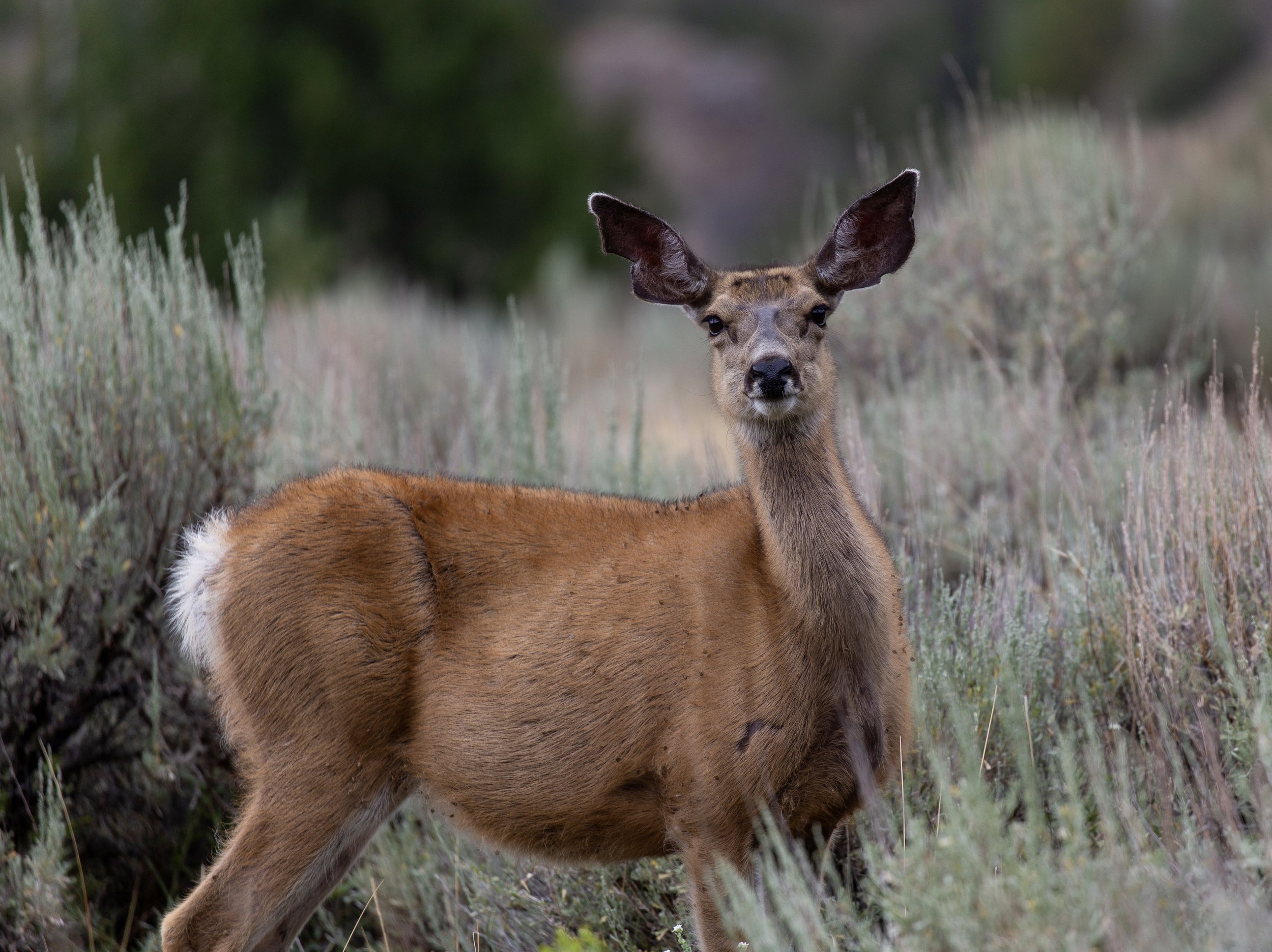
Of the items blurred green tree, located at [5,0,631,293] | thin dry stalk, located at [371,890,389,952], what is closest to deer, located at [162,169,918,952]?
thin dry stalk, located at [371,890,389,952]

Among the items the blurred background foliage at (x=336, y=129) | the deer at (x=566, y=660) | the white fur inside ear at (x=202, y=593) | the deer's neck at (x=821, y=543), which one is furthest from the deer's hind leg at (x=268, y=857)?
the blurred background foliage at (x=336, y=129)

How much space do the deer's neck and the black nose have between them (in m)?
0.18

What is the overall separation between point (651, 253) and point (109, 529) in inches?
85.2

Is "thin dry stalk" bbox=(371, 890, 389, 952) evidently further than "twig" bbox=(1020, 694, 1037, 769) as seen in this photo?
Yes

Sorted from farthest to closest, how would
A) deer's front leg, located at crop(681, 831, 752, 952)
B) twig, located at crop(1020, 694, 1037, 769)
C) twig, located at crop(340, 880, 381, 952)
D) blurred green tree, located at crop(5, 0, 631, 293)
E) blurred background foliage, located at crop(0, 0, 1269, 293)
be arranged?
1. blurred green tree, located at crop(5, 0, 631, 293)
2. blurred background foliage, located at crop(0, 0, 1269, 293)
3. twig, located at crop(340, 880, 381, 952)
4. twig, located at crop(1020, 694, 1037, 769)
5. deer's front leg, located at crop(681, 831, 752, 952)

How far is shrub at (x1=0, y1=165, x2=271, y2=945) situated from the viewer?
4.60 meters

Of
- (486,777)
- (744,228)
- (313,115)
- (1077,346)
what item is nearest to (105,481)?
(486,777)

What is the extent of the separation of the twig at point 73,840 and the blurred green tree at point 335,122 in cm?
1057

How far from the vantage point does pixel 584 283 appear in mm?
17391

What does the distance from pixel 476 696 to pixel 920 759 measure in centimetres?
136

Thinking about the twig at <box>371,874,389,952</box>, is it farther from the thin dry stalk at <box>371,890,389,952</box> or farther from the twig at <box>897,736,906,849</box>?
the twig at <box>897,736,906,849</box>

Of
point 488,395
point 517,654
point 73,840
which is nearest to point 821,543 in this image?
point 517,654

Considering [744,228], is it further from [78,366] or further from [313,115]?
[78,366]

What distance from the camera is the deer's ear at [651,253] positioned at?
4.08 m
